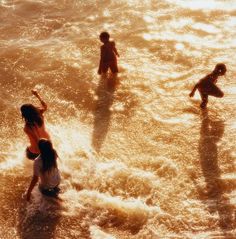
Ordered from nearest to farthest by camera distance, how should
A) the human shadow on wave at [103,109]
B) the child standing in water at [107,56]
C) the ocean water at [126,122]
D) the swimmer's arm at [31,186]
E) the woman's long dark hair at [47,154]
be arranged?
the woman's long dark hair at [47,154], the swimmer's arm at [31,186], the ocean water at [126,122], the human shadow on wave at [103,109], the child standing in water at [107,56]

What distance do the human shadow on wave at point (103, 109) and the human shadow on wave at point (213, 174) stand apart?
1.94 meters

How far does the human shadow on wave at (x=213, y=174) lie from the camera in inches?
228

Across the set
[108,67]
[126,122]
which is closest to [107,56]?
[108,67]

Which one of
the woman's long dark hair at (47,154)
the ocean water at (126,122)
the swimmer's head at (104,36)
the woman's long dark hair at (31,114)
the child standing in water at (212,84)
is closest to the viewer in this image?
the woman's long dark hair at (47,154)

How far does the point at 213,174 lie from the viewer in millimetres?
6457

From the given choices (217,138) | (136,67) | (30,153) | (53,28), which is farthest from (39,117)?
(53,28)

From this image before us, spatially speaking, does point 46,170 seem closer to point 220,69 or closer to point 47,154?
point 47,154

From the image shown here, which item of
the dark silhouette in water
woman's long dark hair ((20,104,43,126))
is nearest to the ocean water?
the dark silhouette in water

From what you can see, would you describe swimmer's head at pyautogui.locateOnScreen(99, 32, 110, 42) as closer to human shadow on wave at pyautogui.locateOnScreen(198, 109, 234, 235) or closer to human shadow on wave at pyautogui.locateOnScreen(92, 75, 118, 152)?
human shadow on wave at pyautogui.locateOnScreen(92, 75, 118, 152)

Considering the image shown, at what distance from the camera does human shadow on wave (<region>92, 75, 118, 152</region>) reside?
7422mm

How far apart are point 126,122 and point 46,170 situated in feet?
9.14

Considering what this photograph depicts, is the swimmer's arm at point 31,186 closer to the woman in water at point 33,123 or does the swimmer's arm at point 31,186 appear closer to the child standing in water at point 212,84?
the woman in water at point 33,123

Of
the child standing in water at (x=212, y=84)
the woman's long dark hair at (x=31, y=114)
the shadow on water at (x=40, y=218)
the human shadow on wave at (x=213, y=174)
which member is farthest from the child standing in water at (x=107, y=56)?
the shadow on water at (x=40, y=218)

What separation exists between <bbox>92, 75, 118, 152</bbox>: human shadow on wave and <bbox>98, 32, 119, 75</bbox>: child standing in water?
219 millimetres
